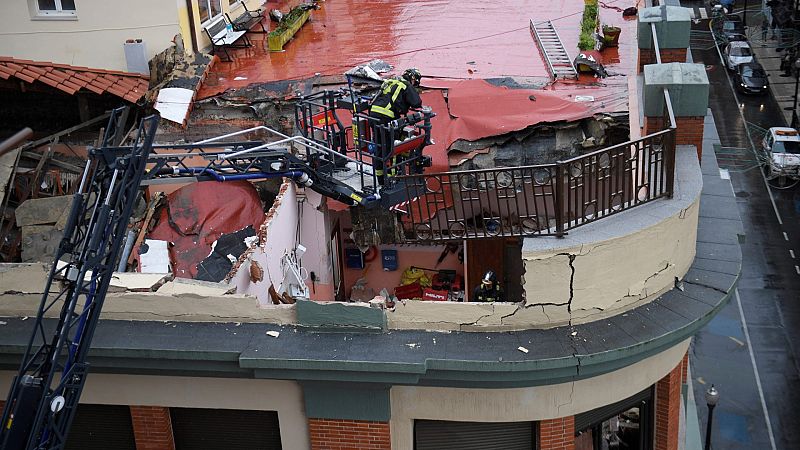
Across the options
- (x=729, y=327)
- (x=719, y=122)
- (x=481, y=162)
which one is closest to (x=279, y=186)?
(x=481, y=162)

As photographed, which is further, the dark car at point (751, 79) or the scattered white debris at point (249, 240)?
the dark car at point (751, 79)

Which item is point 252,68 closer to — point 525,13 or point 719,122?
point 525,13

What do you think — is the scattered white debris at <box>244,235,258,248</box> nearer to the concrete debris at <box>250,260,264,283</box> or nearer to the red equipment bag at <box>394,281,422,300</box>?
the concrete debris at <box>250,260,264,283</box>

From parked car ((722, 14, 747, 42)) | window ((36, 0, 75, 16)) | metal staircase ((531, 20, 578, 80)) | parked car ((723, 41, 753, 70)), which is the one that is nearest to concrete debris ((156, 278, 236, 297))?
metal staircase ((531, 20, 578, 80))

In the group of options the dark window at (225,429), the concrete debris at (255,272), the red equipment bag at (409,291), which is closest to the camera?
the dark window at (225,429)

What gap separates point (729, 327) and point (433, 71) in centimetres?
2000

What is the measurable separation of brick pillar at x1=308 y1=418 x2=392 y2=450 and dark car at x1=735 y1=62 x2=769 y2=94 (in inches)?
1961

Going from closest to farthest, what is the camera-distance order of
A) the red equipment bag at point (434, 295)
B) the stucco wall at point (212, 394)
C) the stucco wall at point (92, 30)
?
the stucco wall at point (212, 394) → the red equipment bag at point (434, 295) → the stucco wall at point (92, 30)

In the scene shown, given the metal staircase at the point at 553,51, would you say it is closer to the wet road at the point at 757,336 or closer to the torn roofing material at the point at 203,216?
the torn roofing material at the point at 203,216

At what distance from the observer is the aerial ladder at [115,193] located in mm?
11578

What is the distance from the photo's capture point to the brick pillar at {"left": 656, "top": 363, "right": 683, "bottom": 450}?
49.3ft

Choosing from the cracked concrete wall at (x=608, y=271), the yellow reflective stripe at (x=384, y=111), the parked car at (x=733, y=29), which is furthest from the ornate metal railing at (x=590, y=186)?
the parked car at (x=733, y=29)

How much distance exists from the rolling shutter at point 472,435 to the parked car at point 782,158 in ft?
125

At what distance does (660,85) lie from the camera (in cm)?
1471
